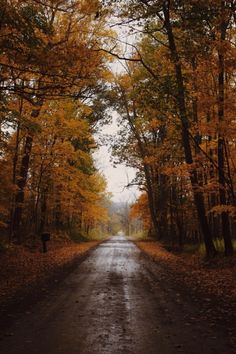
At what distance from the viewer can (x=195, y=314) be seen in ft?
22.6

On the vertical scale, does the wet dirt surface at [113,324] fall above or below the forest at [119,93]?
below

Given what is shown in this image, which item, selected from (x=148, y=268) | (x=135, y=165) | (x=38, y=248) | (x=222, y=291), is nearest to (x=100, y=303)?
(x=222, y=291)

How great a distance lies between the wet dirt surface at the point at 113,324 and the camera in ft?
16.5

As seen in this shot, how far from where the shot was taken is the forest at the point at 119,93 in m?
9.66

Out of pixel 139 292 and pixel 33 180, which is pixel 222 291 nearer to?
pixel 139 292

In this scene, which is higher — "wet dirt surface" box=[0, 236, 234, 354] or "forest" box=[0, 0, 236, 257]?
"forest" box=[0, 0, 236, 257]

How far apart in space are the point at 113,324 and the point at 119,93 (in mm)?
26547

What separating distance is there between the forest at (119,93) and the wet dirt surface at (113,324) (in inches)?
199

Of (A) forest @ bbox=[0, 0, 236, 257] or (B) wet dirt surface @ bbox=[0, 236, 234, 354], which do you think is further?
(A) forest @ bbox=[0, 0, 236, 257]

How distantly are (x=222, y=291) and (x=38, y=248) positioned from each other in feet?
A: 43.1

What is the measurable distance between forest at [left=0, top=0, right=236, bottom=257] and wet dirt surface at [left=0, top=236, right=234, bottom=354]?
5045 mm

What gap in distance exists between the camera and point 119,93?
30875 mm

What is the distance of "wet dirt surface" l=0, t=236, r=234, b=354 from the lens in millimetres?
5031

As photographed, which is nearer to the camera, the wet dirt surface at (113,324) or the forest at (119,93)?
the wet dirt surface at (113,324)
